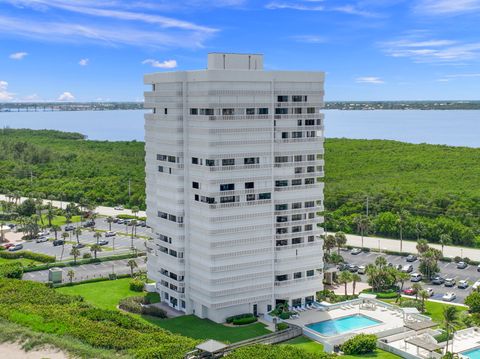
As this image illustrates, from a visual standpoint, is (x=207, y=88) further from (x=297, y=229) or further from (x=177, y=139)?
(x=297, y=229)

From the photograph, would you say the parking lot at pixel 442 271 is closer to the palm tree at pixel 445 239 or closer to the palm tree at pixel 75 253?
the palm tree at pixel 445 239

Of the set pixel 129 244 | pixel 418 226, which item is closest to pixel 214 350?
pixel 129 244

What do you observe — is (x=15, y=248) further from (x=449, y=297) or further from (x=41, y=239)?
(x=449, y=297)

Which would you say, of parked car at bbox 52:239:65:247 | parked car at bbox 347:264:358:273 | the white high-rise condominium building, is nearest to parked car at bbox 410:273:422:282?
parked car at bbox 347:264:358:273

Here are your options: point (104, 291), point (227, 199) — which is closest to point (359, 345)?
point (227, 199)

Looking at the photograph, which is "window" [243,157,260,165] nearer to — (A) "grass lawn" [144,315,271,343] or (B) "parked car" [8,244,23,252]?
(A) "grass lawn" [144,315,271,343]

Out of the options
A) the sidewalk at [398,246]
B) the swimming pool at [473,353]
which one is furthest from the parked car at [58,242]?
the swimming pool at [473,353]
